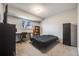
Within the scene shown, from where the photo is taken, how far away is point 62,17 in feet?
6.09

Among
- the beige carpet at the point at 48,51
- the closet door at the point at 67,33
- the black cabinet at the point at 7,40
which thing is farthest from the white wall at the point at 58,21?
the black cabinet at the point at 7,40

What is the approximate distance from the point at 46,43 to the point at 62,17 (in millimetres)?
575

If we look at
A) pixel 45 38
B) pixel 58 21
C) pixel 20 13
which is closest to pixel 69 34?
pixel 58 21

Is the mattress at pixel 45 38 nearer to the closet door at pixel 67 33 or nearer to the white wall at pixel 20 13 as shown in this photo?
the closet door at pixel 67 33

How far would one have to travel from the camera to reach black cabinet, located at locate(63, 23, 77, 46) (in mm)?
1798

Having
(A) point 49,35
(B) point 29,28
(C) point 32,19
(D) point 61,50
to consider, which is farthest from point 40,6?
(D) point 61,50

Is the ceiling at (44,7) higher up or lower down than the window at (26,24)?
higher up

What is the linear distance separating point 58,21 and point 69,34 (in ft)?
1.05

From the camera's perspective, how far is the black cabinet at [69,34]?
1798 mm

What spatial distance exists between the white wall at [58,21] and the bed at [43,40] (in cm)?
9

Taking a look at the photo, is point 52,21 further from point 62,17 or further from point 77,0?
point 77,0

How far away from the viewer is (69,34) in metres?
1.84

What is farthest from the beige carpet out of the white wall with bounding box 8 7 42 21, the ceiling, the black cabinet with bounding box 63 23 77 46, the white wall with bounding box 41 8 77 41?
the ceiling

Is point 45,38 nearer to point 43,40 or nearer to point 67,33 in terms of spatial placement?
point 43,40
